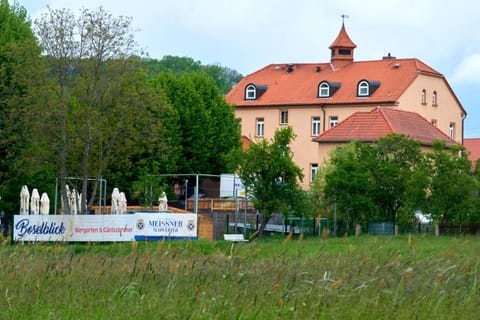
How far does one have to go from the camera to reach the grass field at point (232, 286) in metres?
12.0

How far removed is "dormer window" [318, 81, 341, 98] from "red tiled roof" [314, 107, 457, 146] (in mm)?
13080

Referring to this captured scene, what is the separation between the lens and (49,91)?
52.4 meters

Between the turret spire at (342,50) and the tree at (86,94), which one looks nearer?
the tree at (86,94)

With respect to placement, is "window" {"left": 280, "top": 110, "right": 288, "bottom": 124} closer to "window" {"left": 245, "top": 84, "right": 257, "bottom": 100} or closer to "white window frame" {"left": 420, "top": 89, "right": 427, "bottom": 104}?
"window" {"left": 245, "top": 84, "right": 257, "bottom": 100}

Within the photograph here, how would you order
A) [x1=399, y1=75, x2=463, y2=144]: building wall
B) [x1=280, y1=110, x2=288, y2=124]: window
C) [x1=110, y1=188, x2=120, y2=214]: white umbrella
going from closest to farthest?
[x1=110, y1=188, x2=120, y2=214]: white umbrella, [x1=399, y1=75, x2=463, y2=144]: building wall, [x1=280, y1=110, x2=288, y2=124]: window

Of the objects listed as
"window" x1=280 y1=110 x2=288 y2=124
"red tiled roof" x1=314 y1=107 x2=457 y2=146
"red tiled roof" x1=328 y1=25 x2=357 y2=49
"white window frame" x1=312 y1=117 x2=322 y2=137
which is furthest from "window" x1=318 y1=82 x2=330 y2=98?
"red tiled roof" x1=314 y1=107 x2=457 y2=146

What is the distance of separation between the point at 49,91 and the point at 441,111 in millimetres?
51452

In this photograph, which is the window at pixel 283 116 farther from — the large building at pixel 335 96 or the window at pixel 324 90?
the window at pixel 324 90

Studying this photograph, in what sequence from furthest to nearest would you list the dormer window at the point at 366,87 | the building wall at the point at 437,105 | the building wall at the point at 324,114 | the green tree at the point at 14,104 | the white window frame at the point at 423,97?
1. the white window frame at the point at 423,97
2. the dormer window at the point at 366,87
3. the building wall at the point at 324,114
4. the building wall at the point at 437,105
5. the green tree at the point at 14,104

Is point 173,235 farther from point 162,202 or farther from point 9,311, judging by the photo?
point 9,311

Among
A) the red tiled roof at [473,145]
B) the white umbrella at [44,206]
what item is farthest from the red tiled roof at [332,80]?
the white umbrella at [44,206]

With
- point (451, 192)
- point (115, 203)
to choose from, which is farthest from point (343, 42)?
point (451, 192)

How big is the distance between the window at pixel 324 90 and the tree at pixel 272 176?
45.3 meters

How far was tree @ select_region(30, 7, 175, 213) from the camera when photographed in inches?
2078
